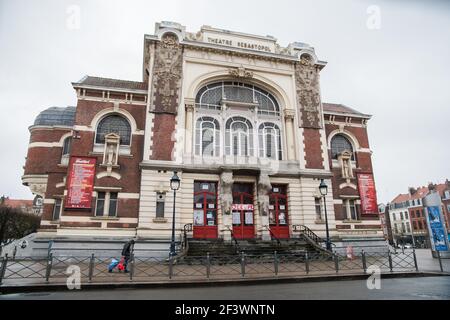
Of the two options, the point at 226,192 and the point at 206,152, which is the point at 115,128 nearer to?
the point at 206,152

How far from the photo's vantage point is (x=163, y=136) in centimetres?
1973

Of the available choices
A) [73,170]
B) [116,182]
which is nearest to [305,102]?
[116,182]

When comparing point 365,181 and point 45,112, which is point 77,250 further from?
point 365,181

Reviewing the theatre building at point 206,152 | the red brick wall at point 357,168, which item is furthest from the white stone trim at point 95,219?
the red brick wall at point 357,168

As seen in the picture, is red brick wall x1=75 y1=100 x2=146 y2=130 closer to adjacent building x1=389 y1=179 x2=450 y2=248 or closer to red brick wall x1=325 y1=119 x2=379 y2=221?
red brick wall x1=325 y1=119 x2=379 y2=221

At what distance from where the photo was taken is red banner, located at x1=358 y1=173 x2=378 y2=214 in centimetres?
2335

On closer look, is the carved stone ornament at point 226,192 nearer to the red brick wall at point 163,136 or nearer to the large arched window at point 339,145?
the red brick wall at point 163,136

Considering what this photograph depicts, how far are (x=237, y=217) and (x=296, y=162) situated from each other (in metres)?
6.42

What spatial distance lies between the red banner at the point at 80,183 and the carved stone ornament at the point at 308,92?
16341 mm

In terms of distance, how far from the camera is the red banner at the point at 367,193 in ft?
76.6

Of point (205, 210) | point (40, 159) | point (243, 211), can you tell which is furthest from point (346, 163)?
point (40, 159)

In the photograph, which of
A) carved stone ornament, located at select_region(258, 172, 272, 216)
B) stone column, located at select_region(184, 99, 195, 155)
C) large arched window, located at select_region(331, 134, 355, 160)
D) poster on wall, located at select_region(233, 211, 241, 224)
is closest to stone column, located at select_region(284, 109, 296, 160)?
carved stone ornament, located at select_region(258, 172, 272, 216)

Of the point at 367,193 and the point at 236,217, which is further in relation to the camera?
the point at 367,193

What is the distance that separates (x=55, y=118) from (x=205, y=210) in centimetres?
1625
